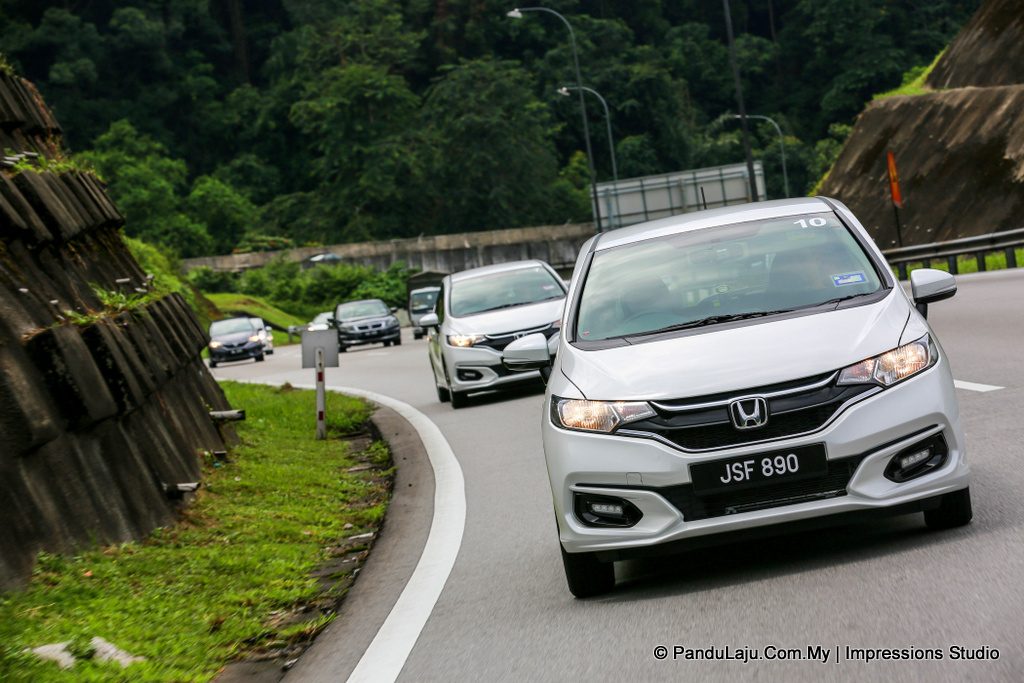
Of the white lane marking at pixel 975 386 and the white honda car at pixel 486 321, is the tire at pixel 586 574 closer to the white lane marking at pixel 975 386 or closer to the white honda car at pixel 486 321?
the white lane marking at pixel 975 386

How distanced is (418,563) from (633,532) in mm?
2061

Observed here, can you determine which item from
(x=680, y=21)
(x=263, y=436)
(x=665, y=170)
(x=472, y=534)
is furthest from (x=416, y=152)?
(x=472, y=534)

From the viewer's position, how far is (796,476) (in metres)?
6.25

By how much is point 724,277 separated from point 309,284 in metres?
77.1

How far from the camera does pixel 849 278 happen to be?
737 cm

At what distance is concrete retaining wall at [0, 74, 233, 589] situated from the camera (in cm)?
722

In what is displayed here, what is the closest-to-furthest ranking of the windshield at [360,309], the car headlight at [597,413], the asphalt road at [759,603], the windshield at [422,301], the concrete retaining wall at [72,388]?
the asphalt road at [759,603]
the car headlight at [597,413]
the concrete retaining wall at [72,388]
the windshield at [360,309]
the windshield at [422,301]

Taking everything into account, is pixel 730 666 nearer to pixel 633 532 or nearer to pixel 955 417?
pixel 633 532

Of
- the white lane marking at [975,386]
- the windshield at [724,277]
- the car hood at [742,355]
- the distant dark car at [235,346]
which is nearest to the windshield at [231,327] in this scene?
the distant dark car at [235,346]

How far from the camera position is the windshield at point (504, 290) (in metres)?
19.9

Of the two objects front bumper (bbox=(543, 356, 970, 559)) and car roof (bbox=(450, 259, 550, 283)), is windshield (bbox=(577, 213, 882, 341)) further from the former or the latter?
car roof (bbox=(450, 259, 550, 283))

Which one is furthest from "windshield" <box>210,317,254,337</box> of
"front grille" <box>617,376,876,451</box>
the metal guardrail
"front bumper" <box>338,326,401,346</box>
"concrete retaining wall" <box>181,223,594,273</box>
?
"front grille" <box>617,376,876,451</box>

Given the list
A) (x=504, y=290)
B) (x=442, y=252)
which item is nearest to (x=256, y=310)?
(x=442, y=252)

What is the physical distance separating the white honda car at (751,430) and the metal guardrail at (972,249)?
23615mm
